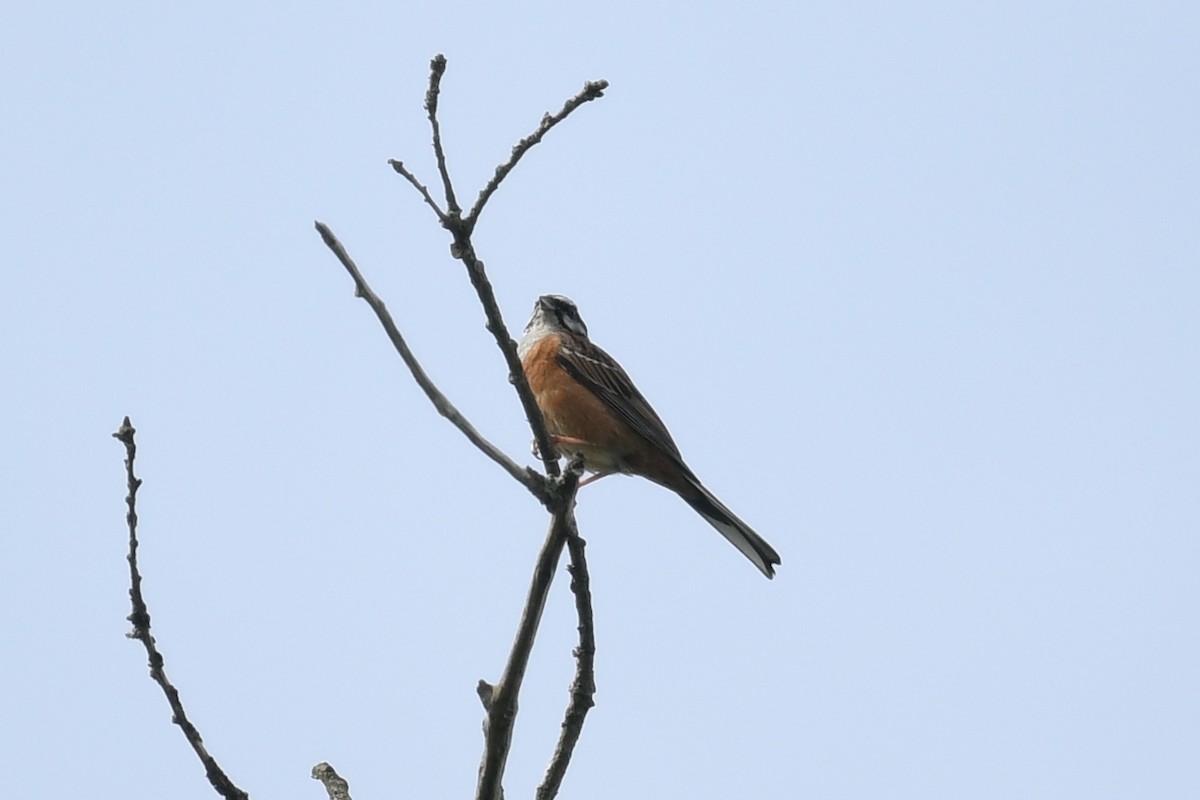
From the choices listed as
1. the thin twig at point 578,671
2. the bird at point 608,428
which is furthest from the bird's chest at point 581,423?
the thin twig at point 578,671

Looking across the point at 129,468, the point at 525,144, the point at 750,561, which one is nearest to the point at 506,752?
the point at 129,468

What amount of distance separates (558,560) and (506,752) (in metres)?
0.62

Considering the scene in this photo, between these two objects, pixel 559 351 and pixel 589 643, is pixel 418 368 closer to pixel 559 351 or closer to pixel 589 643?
pixel 589 643

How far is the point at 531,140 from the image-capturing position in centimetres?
401

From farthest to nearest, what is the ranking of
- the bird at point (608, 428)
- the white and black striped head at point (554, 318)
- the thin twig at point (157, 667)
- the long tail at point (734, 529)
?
the white and black striped head at point (554, 318) → the bird at point (608, 428) → the long tail at point (734, 529) → the thin twig at point (157, 667)

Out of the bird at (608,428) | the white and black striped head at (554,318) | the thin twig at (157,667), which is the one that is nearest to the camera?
the thin twig at (157,667)

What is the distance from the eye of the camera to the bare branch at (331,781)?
13.6 feet

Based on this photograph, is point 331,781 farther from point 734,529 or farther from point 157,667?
point 734,529

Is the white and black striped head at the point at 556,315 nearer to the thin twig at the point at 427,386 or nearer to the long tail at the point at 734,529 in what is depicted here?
the long tail at the point at 734,529

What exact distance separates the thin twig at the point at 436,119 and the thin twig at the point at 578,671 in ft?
3.67

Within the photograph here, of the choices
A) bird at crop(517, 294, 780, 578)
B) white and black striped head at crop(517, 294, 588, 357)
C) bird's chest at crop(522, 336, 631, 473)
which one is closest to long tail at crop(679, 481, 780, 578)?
bird at crop(517, 294, 780, 578)

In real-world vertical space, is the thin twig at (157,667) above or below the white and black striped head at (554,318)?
below

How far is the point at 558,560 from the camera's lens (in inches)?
167

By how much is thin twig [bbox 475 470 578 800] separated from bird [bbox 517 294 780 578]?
147 inches
